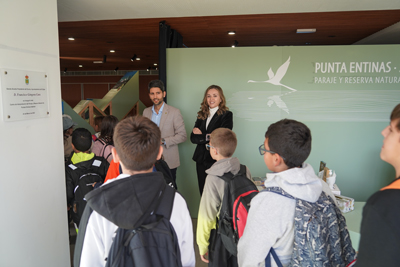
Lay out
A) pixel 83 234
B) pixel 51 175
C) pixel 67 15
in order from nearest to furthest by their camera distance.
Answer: pixel 83 234 < pixel 51 175 < pixel 67 15

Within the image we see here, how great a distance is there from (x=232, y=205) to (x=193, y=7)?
2.47 metres

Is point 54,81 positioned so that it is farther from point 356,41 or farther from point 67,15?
point 356,41

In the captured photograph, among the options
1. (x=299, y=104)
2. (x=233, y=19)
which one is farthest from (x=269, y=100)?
(x=233, y=19)

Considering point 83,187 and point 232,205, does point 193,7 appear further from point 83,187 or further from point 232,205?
point 232,205

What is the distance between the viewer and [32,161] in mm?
1994

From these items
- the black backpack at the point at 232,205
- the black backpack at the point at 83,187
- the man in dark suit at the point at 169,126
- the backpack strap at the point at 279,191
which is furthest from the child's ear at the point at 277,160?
the man in dark suit at the point at 169,126

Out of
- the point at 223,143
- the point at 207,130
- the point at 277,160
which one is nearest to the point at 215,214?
the point at 223,143

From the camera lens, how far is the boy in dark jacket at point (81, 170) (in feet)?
7.66

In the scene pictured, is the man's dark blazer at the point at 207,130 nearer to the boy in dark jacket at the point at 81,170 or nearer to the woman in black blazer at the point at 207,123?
the woman in black blazer at the point at 207,123

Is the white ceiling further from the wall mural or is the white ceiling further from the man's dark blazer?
the man's dark blazer

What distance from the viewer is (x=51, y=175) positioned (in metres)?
2.20

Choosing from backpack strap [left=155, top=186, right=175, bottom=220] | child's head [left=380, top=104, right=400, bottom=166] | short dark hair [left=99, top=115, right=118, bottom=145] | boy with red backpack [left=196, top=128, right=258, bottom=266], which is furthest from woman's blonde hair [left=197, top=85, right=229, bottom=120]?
child's head [left=380, top=104, right=400, bottom=166]

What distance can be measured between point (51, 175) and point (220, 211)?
52.3 inches

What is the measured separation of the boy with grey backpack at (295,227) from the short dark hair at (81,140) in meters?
Answer: 1.63
